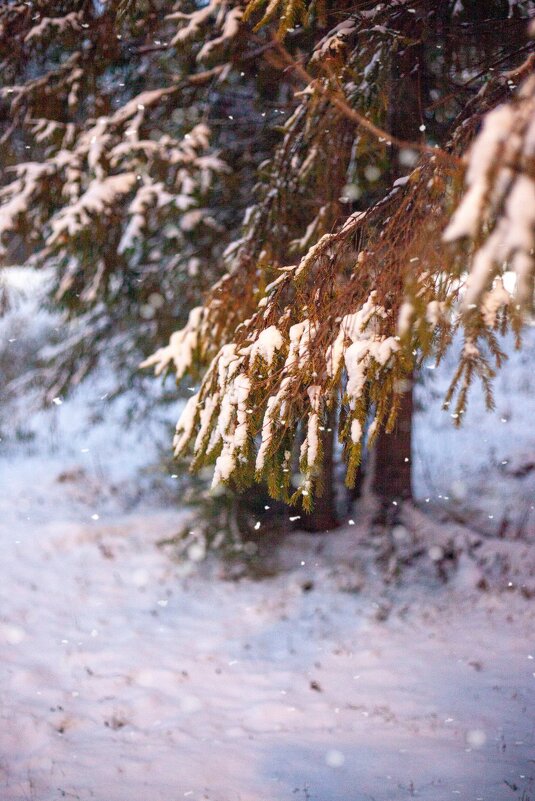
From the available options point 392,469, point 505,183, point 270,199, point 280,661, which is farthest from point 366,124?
point 392,469

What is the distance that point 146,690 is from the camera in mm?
4887

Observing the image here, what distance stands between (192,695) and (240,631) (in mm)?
1107

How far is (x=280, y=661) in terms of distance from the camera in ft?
17.4

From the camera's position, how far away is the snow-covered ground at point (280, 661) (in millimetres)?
3904

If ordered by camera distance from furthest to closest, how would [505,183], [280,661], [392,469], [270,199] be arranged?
[392,469] < [280,661] < [270,199] < [505,183]

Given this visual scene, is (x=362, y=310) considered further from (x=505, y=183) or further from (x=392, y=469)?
(x=392, y=469)

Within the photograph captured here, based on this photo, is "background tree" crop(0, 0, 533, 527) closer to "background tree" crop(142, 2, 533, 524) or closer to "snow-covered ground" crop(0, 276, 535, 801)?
"background tree" crop(142, 2, 533, 524)

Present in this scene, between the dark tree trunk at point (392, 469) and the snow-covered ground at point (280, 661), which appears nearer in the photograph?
the snow-covered ground at point (280, 661)

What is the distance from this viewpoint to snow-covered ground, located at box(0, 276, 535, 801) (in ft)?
12.8

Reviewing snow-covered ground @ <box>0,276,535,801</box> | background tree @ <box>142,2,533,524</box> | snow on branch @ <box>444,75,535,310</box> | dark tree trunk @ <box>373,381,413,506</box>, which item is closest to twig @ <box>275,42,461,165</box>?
background tree @ <box>142,2,533,524</box>

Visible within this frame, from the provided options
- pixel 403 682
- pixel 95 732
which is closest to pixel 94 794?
pixel 95 732

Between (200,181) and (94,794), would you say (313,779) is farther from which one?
(200,181)

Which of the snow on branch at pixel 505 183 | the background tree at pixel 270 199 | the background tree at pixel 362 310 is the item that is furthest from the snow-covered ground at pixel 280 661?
the snow on branch at pixel 505 183

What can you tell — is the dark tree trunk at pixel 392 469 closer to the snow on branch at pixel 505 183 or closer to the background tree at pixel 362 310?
the background tree at pixel 362 310
